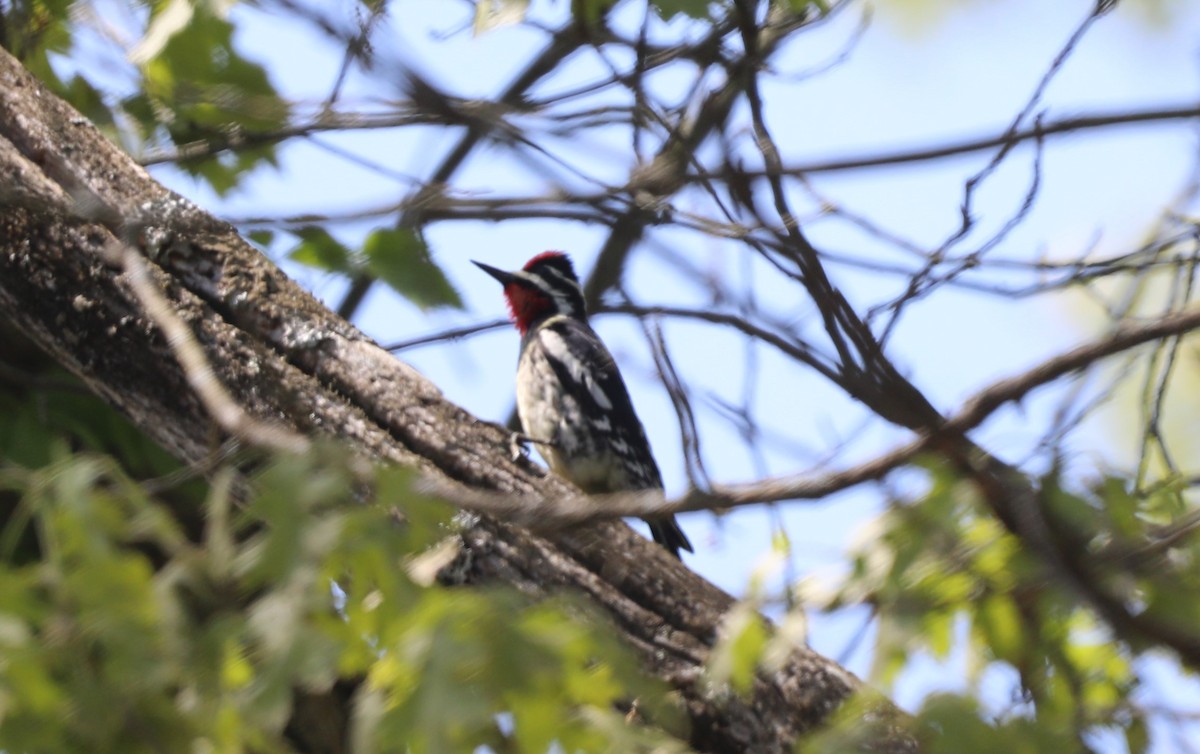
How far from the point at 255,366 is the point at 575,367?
225 centimetres

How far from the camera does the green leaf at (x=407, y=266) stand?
2371 mm

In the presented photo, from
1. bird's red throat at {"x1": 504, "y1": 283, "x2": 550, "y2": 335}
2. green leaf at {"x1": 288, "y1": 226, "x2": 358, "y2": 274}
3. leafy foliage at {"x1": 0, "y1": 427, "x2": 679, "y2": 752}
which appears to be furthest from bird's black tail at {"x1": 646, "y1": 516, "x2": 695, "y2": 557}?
leafy foliage at {"x1": 0, "y1": 427, "x2": 679, "y2": 752}

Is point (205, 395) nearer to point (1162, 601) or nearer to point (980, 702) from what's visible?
point (980, 702)

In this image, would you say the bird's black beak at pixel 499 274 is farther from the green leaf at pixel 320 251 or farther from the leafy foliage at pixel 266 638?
the leafy foliage at pixel 266 638

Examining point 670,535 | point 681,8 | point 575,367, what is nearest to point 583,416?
point 575,367

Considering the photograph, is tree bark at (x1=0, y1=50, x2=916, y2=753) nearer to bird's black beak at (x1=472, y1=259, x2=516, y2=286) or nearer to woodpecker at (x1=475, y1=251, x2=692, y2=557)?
woodpecker at (x1=475, y1=251, x2=692, y2=557)

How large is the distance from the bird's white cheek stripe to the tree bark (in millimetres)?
1996

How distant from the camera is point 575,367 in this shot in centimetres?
489

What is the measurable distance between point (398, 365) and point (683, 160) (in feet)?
3.81

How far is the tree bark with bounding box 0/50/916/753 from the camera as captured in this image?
8.13ft

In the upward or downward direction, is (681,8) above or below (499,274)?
below

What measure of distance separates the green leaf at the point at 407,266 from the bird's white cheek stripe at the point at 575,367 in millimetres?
2436

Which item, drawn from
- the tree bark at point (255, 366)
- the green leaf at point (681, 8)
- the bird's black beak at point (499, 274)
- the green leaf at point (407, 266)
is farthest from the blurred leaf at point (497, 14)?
the bird's black beak at point (499, 274)

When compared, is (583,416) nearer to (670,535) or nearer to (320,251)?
(670,535)
